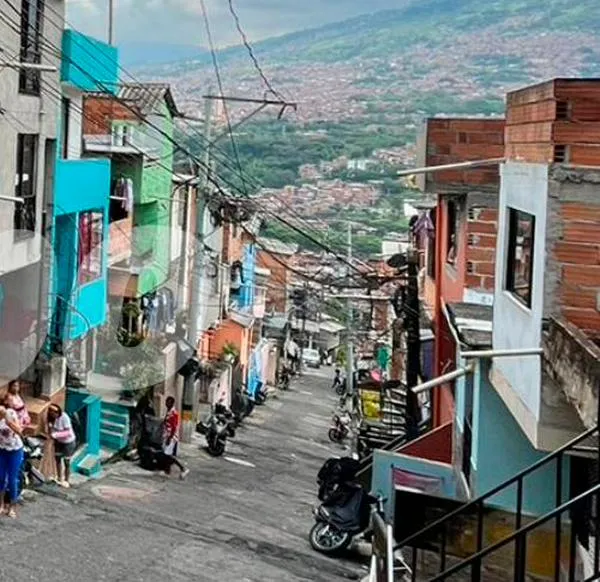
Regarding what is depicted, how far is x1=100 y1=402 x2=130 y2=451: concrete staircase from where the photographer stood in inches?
794

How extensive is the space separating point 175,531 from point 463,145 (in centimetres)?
675

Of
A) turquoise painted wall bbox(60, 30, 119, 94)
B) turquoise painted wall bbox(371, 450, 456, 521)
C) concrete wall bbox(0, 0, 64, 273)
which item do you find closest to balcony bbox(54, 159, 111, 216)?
concrete wall bbox(0, 0, 64, 273)

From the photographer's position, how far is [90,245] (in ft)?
70.1

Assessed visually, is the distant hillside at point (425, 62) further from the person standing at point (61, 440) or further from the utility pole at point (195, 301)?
the person standing at point (61, 440)

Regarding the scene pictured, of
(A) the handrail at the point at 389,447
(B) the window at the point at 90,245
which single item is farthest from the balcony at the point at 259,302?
(A) the handrail at the point at 389,447

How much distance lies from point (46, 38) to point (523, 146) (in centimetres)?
1216

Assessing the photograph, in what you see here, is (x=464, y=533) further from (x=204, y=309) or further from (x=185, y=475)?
(x=204, y=309)

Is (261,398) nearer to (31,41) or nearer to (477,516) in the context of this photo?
(31,41)

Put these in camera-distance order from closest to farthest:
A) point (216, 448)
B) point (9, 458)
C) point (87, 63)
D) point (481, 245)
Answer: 1. point (9, 458)
2. point (481, 245)
3. point (87, 63)
4. point (216, 448)

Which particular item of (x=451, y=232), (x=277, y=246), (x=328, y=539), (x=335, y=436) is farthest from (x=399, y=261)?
(x=277, y=246)

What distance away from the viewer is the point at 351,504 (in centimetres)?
1385

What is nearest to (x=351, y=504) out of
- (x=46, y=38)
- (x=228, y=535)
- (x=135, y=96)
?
(x=228, y=535)

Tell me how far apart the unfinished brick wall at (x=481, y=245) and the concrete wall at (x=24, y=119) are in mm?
7280

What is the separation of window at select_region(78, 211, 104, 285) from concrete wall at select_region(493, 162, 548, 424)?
12865mm
